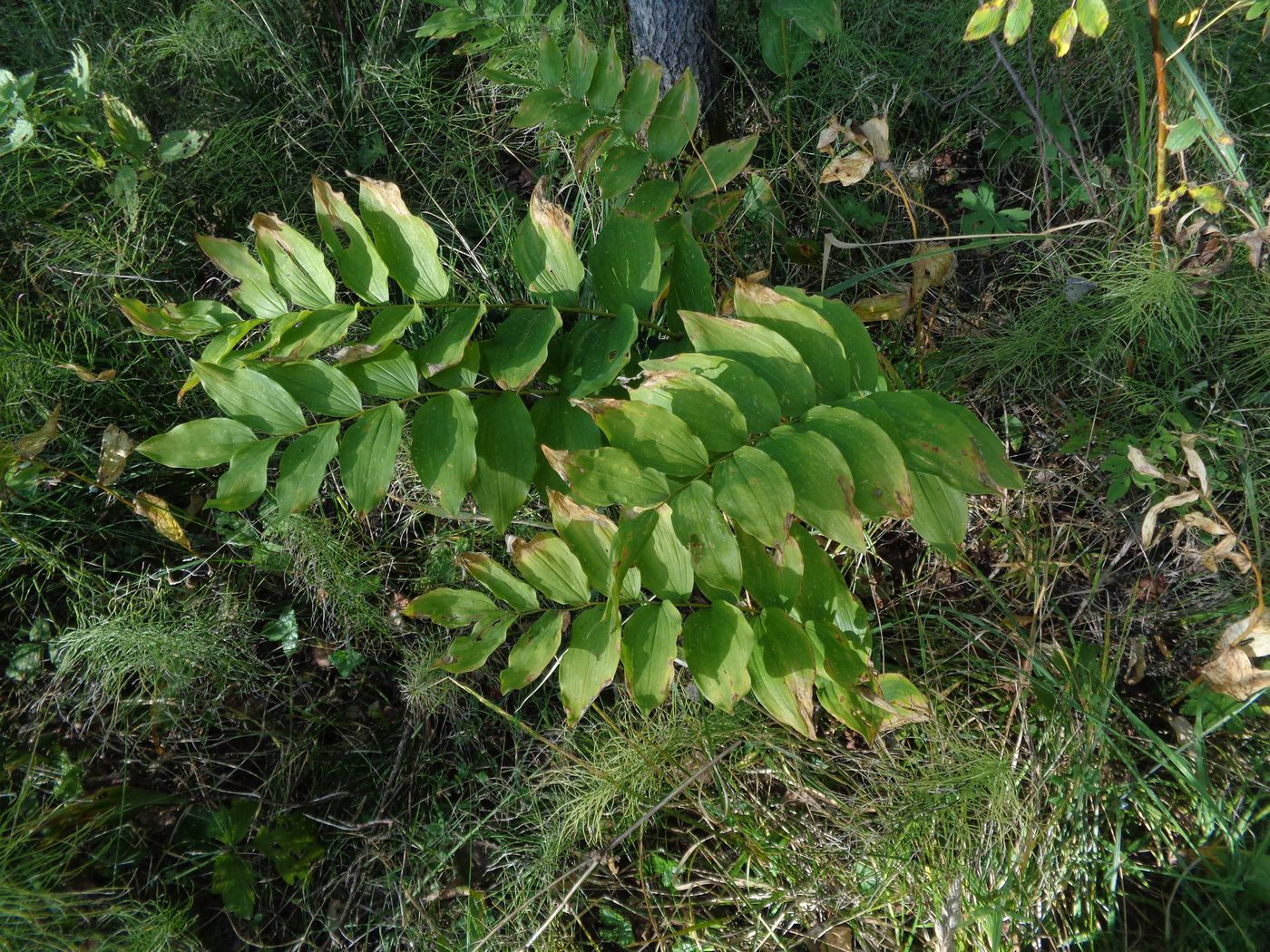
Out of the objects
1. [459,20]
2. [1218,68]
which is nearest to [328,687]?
[459,20]

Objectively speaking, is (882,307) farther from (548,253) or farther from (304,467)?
(304,467)

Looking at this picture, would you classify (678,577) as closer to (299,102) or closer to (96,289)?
(96,289)

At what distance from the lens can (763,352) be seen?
1.38 m

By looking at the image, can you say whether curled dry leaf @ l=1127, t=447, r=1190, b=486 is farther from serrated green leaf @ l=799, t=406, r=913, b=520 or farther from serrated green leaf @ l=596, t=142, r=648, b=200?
serrated green leaf @ l=596, t=142, r=648, b=200

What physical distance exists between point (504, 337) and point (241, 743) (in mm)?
1413

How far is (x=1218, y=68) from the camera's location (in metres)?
2.13

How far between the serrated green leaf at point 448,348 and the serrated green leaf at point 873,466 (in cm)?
62

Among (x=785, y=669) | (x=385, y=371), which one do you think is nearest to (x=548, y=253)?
(x=385, y=371)

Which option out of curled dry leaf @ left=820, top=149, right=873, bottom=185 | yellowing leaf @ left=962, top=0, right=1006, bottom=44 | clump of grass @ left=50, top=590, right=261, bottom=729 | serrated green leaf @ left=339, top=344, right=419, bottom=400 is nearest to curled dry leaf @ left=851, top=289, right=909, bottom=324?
curled dry leaf @ left=820, top=149, right=873, bottom=185

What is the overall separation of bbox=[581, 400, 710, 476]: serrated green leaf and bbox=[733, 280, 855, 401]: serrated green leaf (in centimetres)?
28

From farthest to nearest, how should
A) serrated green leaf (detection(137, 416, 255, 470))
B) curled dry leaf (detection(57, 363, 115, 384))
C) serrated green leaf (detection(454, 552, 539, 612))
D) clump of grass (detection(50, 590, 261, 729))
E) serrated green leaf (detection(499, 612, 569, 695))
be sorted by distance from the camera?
1. curled dry leaf (detection(57, 363, 115, 384))
2. clump of grass (detection(50, 590, 261, 729))
3. serrated green leaf (detection(454, 552, 539, 612))
4. serrated green leaf (detection(499, 612, 569, 695))
5. serrated green leaf (detection(137, 416, 255, 470))

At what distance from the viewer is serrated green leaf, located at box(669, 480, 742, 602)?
1.28 metres

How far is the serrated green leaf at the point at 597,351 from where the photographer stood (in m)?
1.50

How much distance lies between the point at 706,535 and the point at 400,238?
0.77 metres
